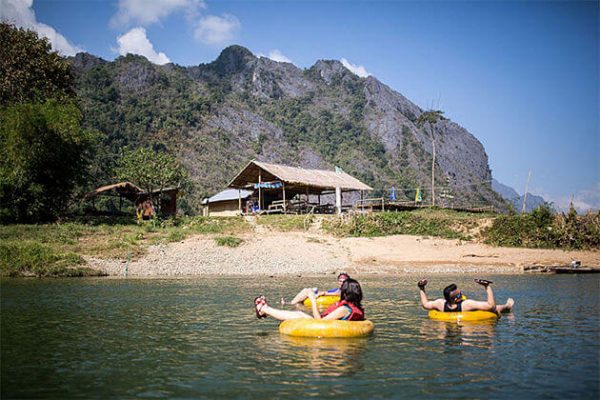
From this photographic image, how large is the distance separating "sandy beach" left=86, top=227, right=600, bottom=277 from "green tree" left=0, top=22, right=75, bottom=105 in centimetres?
1744

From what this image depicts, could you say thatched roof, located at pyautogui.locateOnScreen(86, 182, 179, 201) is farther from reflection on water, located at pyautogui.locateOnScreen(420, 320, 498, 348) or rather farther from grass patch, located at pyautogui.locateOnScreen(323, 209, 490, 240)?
reflection on water, located at pyautogui.locateOnScreen(420, 320, 498, 348)

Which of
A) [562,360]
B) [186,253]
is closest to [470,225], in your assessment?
[186,253]

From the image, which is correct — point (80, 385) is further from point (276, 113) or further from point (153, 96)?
point (276, 113)

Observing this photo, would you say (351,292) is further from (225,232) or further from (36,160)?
(36,160)

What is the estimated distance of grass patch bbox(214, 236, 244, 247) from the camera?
26.3m

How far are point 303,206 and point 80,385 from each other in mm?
33977

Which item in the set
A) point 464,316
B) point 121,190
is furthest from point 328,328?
point 121,190

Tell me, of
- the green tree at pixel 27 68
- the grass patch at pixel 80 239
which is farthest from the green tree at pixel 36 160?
the green tree at pixel 27 68

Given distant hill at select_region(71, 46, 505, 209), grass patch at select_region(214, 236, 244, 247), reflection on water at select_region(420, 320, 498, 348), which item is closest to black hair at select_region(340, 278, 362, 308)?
reflection on water at select_region(420, 320, 498, 348)

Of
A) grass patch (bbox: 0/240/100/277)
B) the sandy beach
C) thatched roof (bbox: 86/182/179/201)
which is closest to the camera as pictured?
grass patch (bbox: 0/240/100/277)

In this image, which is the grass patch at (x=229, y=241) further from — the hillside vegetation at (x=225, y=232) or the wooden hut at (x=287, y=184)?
the wooden hut at (x=287, y=184)

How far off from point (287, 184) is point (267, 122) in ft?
269

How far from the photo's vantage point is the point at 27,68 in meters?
34.5

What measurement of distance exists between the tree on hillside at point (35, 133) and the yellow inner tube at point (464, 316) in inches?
1019
